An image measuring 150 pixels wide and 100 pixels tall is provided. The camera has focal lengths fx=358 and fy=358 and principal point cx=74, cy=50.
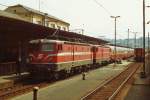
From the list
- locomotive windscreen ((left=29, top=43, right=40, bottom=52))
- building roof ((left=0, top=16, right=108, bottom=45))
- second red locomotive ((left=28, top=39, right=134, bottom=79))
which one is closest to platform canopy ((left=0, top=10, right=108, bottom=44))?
building roof ((left=0, top=16, right=108, bottom=45))

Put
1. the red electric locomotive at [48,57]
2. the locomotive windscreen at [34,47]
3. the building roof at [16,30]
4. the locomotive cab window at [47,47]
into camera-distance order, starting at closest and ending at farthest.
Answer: the building roof at [16,30]
the red electric locomotive at [48,57]
the locomotive cab window at [47,47]
the locomotive windscreen at [34,47]

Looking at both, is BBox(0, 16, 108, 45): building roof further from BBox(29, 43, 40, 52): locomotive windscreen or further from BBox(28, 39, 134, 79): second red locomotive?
BBox(29, 43, 40, 52): locomotive windscreen

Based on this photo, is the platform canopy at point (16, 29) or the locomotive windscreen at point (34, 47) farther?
the locomotive windscreen at point (34, 47)

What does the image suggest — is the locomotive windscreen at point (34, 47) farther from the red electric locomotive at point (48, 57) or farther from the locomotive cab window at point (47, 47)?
the locomotive cab window at point (47, 47)

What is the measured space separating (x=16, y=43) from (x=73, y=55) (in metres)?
5.25

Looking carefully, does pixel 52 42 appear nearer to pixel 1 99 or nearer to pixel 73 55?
pixel 73 55

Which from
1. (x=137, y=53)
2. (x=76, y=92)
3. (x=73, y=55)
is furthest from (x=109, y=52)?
(x=76, y=92)

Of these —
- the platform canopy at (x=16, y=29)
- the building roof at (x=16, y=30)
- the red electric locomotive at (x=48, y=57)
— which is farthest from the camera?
the red electric locomotive at (x=48, y=57)

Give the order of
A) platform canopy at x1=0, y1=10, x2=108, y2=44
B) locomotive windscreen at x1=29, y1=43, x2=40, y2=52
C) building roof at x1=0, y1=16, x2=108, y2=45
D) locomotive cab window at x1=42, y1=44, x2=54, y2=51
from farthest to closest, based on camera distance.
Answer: locomotive windscreen at x1=29, y1=43, x2=40, y2=52
locomotive cab window at x1=42, y1=44, x2=54, y2=51
building roof at x1=0, y1=16, x2=108, y2=45
platform canopy at x1=0, y1=10, x2=108, y2=44

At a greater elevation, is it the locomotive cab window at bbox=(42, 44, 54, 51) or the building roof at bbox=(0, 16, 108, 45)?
the building roof at bbox=(0, 16, 108, 45)

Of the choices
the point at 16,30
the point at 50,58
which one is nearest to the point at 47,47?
the point at 50,58

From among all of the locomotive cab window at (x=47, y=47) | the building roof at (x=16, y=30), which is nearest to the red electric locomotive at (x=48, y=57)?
the locomotive cab window at (x=47, y=47)

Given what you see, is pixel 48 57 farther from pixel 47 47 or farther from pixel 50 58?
pixel 47 47

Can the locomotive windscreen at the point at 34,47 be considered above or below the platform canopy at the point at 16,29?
below
